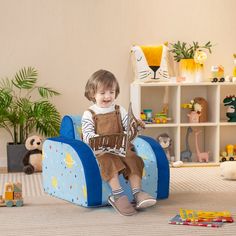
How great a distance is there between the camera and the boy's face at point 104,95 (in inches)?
144

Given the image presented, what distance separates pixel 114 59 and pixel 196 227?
255 centimetres

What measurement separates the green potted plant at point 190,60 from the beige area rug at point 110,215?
4.07ft

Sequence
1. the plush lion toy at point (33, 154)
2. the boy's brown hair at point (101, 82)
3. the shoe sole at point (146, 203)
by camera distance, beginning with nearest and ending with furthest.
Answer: the shoe sole at point (146, 203)
the boy's brown hair at point (101, 82)
the plush lion toy at point (33, 154)

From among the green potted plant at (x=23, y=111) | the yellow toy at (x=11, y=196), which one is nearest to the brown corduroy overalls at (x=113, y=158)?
the yellow toy at (x=11, y=196)

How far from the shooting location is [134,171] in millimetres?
3580

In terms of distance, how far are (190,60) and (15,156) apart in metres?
1.79

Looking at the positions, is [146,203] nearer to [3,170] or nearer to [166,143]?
[166,143]

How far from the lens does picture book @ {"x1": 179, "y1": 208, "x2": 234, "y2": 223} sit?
3295mm

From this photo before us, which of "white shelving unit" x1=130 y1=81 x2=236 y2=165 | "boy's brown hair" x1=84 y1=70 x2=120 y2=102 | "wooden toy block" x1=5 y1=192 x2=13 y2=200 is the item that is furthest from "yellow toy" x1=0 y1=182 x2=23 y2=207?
"white shelving unit" x1=130 y1=81 x2=236 y2=165

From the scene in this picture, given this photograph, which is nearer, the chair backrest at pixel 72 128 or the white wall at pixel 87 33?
the chair backrest at pixel 72 128

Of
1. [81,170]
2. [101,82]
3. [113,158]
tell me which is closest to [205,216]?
[113,158]

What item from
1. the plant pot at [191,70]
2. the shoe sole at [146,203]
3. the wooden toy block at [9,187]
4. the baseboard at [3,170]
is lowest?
the baseboard at [3,170]

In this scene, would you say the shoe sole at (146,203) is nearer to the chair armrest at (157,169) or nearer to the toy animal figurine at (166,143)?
the chair armrest at (157,169)

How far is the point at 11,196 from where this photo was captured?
147 inches
